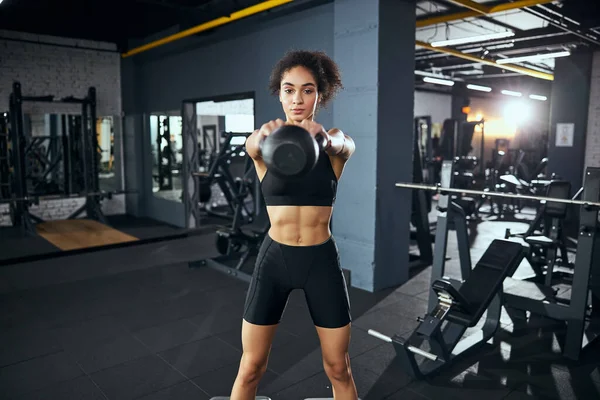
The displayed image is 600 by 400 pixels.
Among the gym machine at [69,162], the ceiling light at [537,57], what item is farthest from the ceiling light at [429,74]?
the gym machine at [69,162]

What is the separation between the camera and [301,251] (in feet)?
5.04

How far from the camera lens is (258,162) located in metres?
1.55

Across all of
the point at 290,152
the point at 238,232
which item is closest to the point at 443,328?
the point at 290,152

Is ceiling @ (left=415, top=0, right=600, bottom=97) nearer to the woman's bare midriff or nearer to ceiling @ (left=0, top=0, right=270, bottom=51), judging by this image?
ceiling @ (left=0, top=0, right=270, bottom=51)

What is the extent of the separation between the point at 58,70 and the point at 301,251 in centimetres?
662

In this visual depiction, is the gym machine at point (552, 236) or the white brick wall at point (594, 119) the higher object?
the white brick wall at point (594, 119)

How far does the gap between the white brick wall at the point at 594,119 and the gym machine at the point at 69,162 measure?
742cm

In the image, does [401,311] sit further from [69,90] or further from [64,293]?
[69,90]

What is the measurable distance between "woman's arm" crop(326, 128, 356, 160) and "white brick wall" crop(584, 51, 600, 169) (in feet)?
24.0

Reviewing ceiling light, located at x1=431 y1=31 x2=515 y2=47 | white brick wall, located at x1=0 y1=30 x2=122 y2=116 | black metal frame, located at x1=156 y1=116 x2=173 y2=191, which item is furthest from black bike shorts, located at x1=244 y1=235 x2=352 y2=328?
white brick wall, located at x1=0 y1=30 x2=122 y2=116

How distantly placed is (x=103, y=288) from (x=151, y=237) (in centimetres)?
200

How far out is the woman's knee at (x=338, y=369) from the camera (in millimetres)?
1580

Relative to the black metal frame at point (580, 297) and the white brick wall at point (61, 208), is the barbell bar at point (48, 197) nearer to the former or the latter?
the white brick wall at point (61, 208)

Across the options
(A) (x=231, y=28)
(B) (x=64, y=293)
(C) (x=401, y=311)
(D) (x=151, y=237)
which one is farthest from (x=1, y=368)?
(A) (x=231, y=28)
